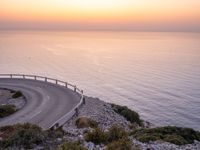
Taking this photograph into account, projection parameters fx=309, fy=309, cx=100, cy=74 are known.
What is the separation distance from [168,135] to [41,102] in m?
19.6

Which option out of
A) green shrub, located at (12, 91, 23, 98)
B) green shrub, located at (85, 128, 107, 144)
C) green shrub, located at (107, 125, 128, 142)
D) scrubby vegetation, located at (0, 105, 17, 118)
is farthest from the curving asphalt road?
green shrub, located at (107, 125, 128, 142)

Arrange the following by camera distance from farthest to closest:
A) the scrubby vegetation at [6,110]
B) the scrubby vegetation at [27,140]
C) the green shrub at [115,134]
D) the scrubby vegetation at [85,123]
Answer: the scrubby vegetation at [6,110] → the scrubby vegetation at [85,123] → the green shrub at [115,134] → the scrubby vegetation at [27,140]

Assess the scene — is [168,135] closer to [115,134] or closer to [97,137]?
[115,134]

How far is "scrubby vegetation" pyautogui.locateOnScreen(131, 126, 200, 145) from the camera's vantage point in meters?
19.0

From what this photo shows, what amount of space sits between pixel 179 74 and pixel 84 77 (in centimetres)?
2821

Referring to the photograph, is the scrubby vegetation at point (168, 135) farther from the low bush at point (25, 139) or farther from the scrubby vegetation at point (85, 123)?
the low bush at point (25, 139)

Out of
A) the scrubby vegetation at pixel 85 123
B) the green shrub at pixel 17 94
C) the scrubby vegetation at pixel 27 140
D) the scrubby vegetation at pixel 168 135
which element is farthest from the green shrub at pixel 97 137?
the green shrub at pixel 17 94

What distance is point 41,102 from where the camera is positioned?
120 ft

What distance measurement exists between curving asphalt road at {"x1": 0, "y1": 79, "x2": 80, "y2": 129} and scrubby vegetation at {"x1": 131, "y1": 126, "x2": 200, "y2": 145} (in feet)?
30.5

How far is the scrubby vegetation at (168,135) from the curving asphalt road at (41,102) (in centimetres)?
928

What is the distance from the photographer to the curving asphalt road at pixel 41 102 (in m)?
28.9

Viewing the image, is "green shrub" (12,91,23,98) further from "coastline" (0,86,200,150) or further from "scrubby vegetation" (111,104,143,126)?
"scrubby vegetation" (111,104,143,126)

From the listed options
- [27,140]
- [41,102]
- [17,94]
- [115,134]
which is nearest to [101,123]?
[41,102]

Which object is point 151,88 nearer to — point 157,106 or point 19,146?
point 157,106
